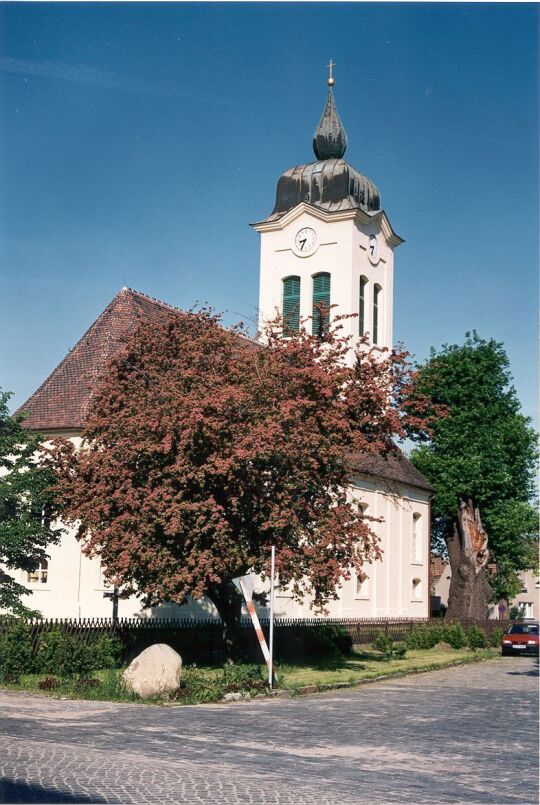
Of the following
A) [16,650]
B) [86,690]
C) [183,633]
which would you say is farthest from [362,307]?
[86,690]

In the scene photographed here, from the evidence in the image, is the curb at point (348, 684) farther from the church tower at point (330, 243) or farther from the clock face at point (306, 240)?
the clock face at point (306, 240)

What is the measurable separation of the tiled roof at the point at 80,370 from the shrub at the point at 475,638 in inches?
746

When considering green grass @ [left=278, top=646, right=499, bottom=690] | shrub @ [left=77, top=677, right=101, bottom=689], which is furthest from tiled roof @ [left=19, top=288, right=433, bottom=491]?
shrub @ [left=77, top=677, right=101, bottom=689]

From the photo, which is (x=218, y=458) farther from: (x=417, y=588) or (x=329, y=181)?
(x=417, y=588)

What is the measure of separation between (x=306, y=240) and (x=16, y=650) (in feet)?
107

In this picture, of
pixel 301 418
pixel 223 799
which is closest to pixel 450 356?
pixel 301 418

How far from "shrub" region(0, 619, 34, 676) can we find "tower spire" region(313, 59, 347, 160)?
1408 inches

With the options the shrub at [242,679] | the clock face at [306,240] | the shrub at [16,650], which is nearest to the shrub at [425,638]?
the clock face at [306,240]

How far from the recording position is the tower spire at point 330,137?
51844mm

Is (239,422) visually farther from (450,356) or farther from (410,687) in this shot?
(450,356)

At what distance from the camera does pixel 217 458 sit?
70.0 ft

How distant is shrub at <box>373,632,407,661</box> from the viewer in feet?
111

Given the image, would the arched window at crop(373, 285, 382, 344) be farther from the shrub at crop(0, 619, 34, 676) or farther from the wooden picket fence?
the shrub at crop(0, 619, 34, 676)

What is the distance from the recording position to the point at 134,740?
13102mm
